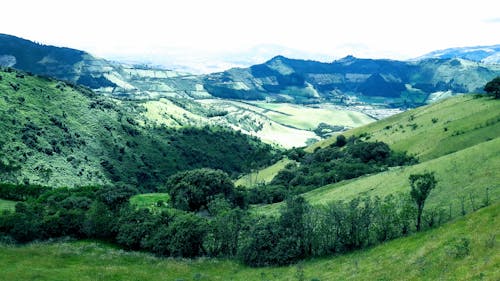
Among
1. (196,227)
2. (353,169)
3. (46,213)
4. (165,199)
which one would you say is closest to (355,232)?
(196,227)

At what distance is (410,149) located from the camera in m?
166

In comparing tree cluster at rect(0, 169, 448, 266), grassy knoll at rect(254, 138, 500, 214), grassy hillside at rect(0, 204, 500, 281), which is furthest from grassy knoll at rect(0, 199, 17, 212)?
grassy knoll at rect(254, 138, 500, 214)

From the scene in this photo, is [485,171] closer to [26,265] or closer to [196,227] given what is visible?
[196,227]

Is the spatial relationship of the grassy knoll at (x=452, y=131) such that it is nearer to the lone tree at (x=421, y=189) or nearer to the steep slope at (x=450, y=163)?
the steep slope at (x=450, y=163)

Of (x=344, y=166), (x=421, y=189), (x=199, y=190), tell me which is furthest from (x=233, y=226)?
(x=344, y=166)

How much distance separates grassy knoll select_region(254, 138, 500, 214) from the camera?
78938 mm

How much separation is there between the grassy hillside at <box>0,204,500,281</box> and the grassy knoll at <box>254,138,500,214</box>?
646 inches

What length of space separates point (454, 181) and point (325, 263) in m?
36.8

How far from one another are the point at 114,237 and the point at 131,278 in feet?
95.4

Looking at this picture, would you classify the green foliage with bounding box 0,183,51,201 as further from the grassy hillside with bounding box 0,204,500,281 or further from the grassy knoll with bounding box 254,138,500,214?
the grassy knoll with bounding box 254,138,500,214

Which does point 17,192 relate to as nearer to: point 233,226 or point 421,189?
point 233,226

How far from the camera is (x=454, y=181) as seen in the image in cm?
8975

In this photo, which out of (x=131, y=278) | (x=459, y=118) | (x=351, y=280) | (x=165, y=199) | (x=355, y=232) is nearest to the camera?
(x=351, y=280)

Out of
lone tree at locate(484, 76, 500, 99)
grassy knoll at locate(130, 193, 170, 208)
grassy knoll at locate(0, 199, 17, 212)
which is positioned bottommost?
grassy knoll at locate(130, 193, 170, 208)
